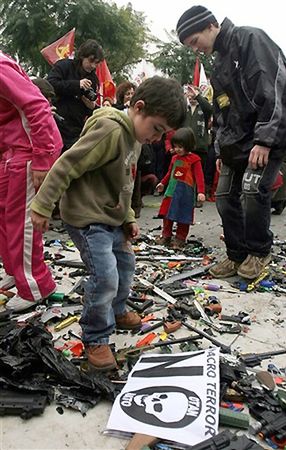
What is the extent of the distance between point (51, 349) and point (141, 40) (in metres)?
24.5

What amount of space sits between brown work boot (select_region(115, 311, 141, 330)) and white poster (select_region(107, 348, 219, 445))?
20.3 inches

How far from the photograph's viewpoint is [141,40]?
961 inches

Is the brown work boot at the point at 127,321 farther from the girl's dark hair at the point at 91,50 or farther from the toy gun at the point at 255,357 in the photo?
the girl's dark hair at the point at 91,50

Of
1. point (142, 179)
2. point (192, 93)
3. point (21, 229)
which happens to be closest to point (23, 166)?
point (21, 229)

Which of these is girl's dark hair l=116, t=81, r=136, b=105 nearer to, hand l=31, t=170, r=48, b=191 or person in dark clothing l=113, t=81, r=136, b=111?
person in dark clothing l=113, t=81, r=136, b=111

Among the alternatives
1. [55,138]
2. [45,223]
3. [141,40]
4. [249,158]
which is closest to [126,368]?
[45,223]

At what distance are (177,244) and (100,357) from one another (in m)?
3.00

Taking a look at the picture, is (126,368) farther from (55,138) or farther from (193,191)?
(193,191)

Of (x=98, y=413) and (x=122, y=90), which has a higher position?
(x=122, y=90)

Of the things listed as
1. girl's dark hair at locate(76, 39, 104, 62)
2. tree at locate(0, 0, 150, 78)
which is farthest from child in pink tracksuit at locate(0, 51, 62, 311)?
tree at locate(0, 0, 150, 78)

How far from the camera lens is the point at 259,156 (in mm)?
3506

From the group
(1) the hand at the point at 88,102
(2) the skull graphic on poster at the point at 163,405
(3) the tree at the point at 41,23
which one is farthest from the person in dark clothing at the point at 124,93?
(3) the tree at the point at 41,23

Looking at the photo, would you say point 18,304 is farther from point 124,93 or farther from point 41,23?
point 41,23

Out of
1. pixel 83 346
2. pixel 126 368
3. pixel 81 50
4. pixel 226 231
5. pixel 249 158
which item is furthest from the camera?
pixel 81 50
